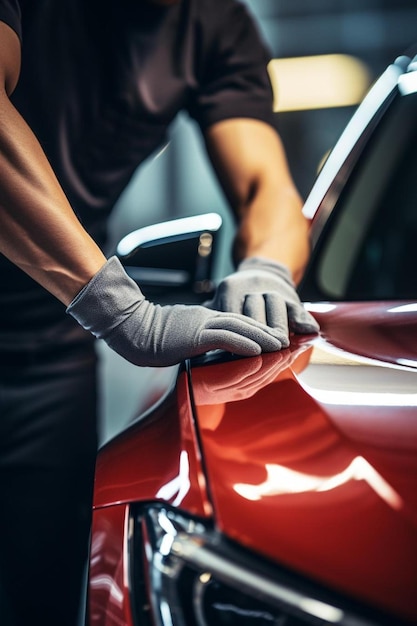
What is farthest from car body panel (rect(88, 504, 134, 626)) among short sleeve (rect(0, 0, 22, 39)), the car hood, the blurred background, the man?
the blurred background

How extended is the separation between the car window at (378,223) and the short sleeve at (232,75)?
30 centimetres

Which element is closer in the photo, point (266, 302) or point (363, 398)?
point (363, 398)

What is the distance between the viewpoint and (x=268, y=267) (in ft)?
4.53

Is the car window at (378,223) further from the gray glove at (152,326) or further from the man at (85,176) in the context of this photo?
the gray glove at (152,326)

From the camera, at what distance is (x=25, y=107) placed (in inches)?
56.3

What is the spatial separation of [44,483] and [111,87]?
0.88m

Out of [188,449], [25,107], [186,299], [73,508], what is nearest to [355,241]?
[186,299]

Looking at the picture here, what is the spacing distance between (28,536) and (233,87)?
1124 mm

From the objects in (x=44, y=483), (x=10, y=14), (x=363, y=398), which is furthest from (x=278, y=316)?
(x=44, y=483)

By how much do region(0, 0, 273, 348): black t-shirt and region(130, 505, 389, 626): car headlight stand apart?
929 millimetres

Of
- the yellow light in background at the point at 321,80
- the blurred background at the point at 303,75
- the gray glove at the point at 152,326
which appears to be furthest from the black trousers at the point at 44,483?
the blurred background at the point at 303,75

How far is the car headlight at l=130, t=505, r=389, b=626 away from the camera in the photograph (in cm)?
64

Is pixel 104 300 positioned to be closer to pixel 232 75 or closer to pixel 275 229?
pixel 275 229

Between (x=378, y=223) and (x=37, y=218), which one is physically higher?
(x=37, y=218)
